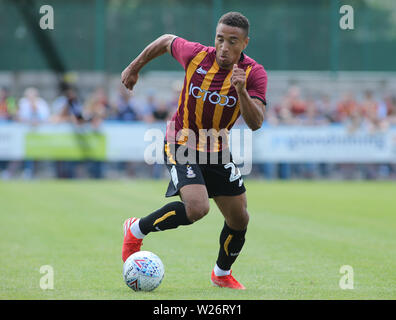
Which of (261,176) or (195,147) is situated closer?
(195,147)

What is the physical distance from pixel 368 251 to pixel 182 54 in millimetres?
3649

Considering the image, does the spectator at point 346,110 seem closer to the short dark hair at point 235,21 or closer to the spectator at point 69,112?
the spectator at point 69,112

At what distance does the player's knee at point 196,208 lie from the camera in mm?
6316

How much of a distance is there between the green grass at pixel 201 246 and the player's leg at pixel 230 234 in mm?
175

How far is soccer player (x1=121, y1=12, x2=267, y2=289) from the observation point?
6.39 metres

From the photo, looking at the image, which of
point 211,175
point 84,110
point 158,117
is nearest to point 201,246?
point 211,175

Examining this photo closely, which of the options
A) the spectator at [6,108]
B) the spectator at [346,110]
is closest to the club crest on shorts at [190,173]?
the spectator at [6,108]

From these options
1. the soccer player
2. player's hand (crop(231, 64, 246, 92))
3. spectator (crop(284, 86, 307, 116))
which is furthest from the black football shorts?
spectator (crop(284, 86, 307, 116))

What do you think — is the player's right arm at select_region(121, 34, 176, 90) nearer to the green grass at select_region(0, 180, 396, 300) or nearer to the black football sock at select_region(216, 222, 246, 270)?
the black football sock at select_region(216, 222, 246, 270)

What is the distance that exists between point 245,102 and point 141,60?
4.49 ft

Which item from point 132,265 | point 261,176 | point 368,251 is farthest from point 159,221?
point 261,176

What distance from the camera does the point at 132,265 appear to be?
6.36 meters

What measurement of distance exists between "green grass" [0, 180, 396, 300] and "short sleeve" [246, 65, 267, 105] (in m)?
1.74
